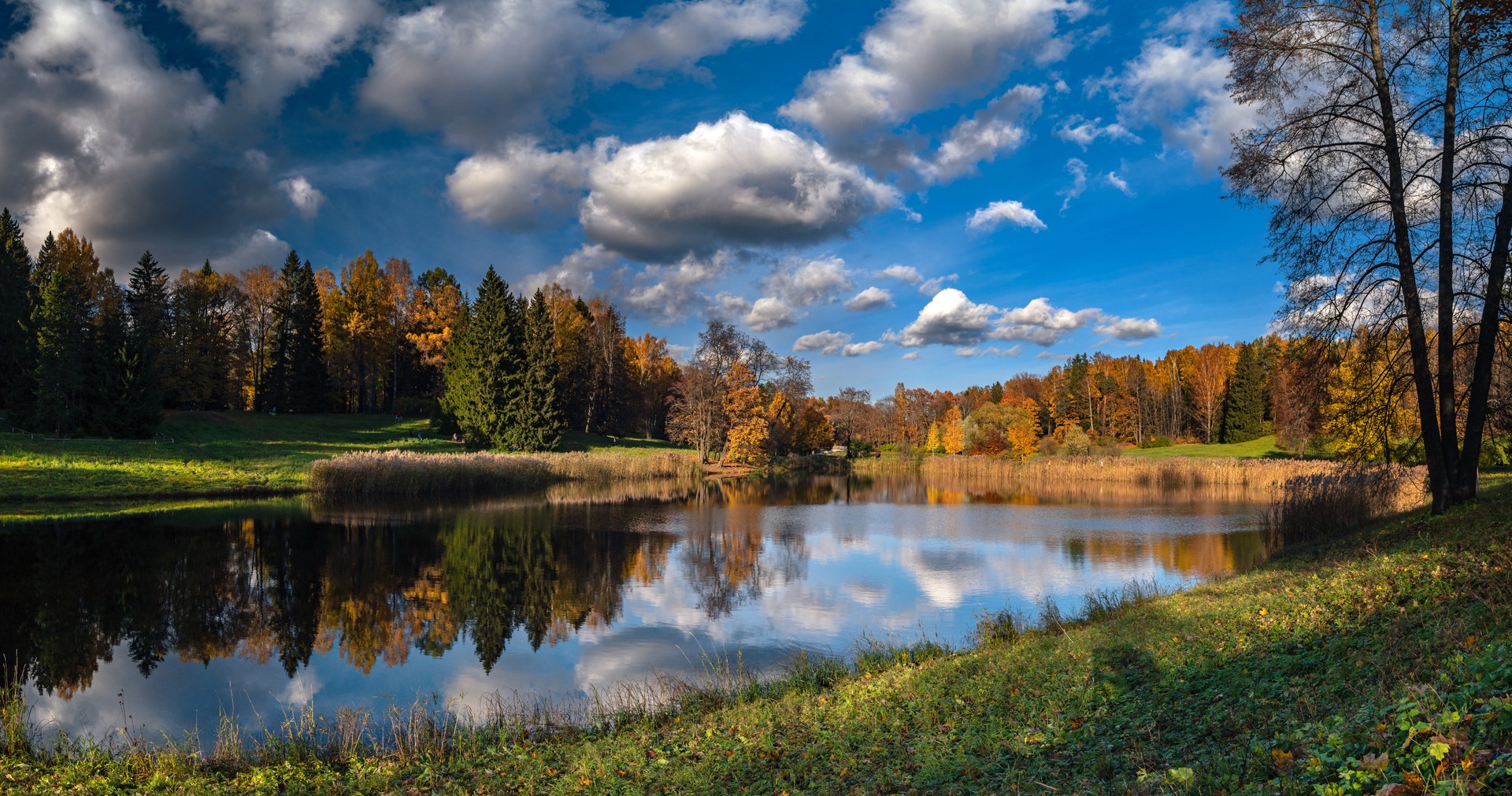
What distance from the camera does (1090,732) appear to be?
20.7ft

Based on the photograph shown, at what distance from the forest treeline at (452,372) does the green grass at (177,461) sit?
10.9 feet

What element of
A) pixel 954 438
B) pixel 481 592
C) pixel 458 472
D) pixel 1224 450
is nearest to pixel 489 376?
pixel 458 472

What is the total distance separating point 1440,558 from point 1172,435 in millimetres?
79234

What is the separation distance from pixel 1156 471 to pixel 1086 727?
43691mm

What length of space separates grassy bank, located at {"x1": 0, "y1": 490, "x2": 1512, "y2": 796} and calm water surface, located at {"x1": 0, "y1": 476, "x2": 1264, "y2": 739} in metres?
2.45

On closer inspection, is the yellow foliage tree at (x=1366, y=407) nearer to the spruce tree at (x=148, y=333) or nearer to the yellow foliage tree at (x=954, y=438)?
the yellow foliage tree at (x=954, y=438)

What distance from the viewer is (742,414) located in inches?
2335

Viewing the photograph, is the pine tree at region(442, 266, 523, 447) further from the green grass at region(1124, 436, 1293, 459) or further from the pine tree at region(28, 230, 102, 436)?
the green grass at region(1124, 436, 1293, 459)

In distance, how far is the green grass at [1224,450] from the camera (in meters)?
58.9

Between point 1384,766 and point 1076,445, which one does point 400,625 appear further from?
point 1076,445

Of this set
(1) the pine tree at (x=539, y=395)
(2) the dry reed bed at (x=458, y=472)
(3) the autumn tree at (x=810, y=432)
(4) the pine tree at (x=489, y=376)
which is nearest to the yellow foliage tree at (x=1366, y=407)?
(2) the dry reed bed at (x=458, y=472)

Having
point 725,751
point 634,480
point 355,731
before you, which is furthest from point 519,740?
point 634,480

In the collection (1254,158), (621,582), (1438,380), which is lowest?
(621,582)

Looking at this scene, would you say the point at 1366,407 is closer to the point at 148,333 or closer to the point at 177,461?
the point at 177,461
